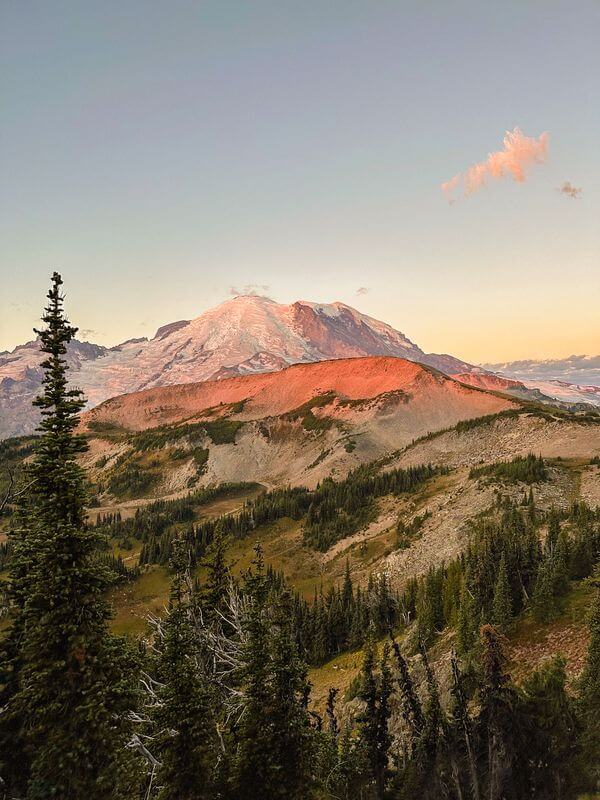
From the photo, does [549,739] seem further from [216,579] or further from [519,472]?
[519,472]

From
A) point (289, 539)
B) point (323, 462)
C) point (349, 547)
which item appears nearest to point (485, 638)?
point (349, 547)

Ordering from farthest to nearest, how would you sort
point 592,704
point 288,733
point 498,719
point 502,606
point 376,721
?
point 502,606 → point 376,721 → point 592,704 → point 498,719 → point 288,733

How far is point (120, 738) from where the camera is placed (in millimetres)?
15219

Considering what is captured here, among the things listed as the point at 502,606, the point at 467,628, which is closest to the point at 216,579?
the point at 502,606

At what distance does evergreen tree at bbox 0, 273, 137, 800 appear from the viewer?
Answer: 14758mm

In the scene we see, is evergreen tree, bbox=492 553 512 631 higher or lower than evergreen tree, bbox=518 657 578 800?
lower

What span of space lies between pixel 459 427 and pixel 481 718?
155m

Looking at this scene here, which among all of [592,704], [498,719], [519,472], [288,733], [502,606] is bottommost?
[502,606]

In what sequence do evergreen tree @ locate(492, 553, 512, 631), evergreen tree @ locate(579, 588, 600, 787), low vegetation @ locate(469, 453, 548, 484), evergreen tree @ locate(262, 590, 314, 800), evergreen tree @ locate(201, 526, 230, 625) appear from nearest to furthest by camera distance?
evergreen tree @ locate(262, 590, 314, 800) → evergreen tree @ locate(579, 588, 600, 787) → evergreen tree @ locate(201, 526, 230, 625) → evergreen tree @ locate(492, 553, 512, 631) → low vegetation @ locate(469, 453, 548, 484)

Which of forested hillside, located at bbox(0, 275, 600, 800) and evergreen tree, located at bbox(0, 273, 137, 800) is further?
forested hillside, located at bbox(0, 275, 600, 800)

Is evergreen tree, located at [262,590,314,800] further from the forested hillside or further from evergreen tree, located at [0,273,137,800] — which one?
evergreen tree, located at [0,273,137,800]

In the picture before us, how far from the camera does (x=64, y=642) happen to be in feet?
50.1

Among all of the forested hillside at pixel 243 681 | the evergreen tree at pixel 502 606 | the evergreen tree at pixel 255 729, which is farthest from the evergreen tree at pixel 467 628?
the evergreen tree at pixel 255 729

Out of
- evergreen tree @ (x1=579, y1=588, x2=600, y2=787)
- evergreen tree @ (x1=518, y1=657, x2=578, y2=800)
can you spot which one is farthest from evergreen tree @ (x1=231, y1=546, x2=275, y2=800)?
evergreen tree @ (x1=579, y1=588, x2=600, y2=787)
